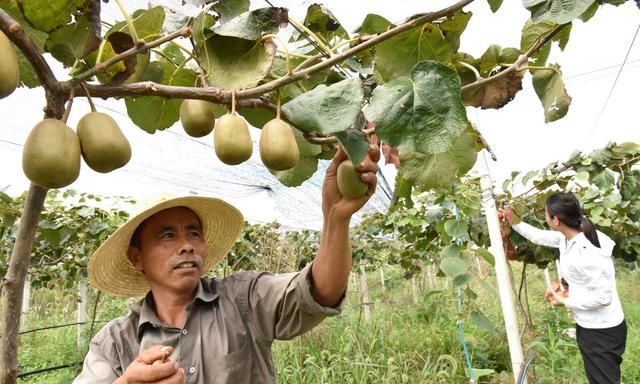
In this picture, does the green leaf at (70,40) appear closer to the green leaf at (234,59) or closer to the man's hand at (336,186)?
the green leaf at (234,59)

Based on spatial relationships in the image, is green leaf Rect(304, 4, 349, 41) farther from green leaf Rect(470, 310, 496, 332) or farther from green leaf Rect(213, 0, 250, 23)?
green leaf Rect(470, 310, 496, 332)

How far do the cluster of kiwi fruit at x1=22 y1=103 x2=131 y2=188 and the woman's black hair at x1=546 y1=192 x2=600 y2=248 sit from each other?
8.92ft

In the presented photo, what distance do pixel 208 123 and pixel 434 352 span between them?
4026 millimetres

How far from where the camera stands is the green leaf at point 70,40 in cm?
Answer: 64

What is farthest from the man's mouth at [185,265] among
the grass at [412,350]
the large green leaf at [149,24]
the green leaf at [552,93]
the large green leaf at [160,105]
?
the grass at [412,350]

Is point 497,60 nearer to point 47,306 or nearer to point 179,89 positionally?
point 179,89

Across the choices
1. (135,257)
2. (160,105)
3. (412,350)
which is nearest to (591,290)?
(412,350)

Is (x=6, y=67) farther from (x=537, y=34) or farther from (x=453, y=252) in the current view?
(x=453, y=252)

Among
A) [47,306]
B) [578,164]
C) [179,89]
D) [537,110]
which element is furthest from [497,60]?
[47,306]

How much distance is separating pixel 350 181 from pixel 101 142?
418mm

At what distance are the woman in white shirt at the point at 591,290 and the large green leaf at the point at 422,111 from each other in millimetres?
2498

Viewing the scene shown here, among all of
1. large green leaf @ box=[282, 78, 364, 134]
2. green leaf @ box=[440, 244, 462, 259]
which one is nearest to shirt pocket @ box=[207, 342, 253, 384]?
large green leaf @ box=[282, 78, 364, 134]

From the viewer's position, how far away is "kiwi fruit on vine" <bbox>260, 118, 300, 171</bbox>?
2.30 ft

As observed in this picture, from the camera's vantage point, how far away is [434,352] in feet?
14.3
